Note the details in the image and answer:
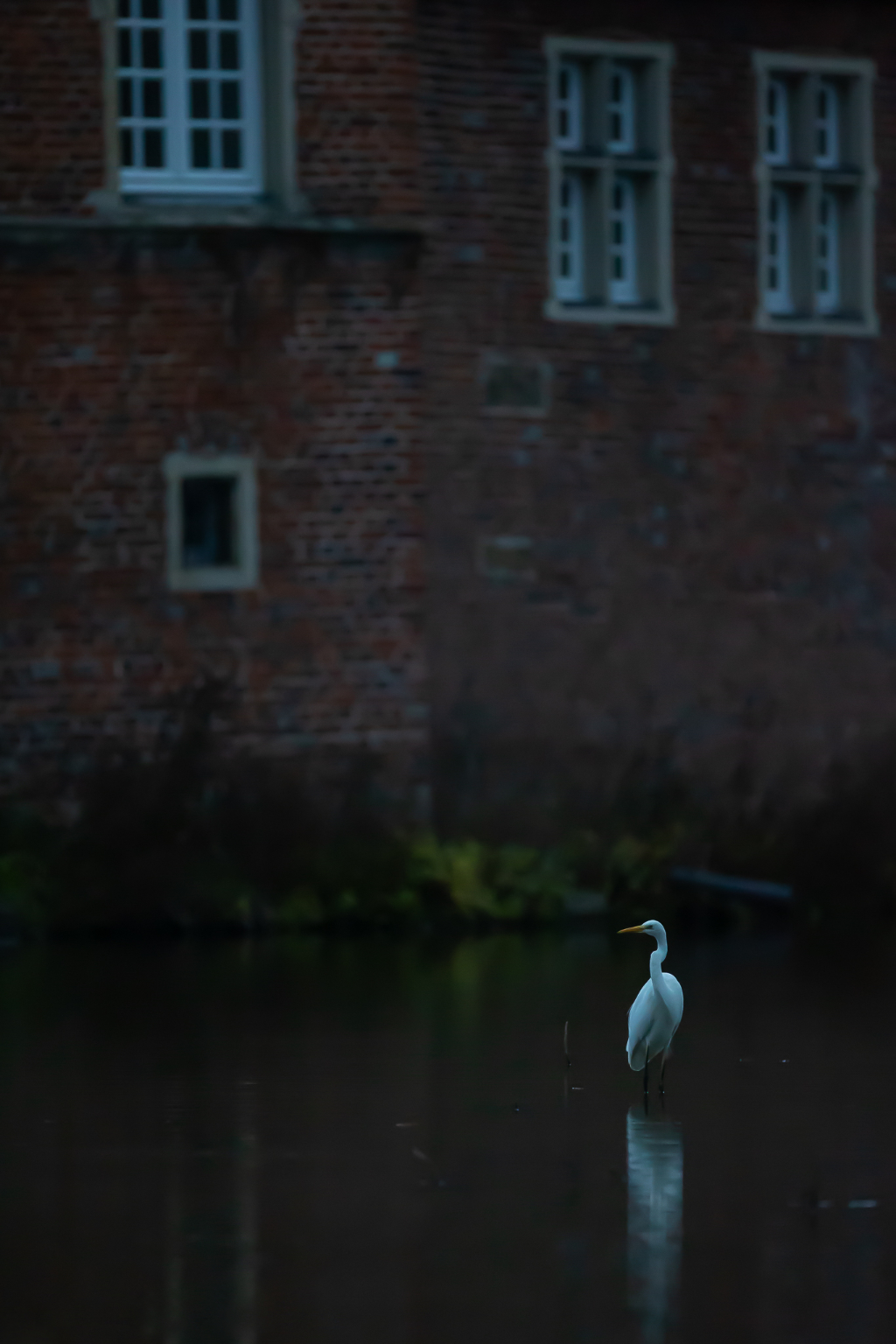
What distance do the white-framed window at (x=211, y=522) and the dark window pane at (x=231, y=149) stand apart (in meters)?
1.99

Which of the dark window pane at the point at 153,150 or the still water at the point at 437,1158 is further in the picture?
the dark window pane at the point at 153,150

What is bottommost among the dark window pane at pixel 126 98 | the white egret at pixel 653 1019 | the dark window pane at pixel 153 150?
the white egret at pixel 653 1019

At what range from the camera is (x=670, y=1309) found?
7305 millimetres

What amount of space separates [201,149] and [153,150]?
1.15ft

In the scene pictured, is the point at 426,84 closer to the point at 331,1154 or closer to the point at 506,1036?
the point at 506,1036

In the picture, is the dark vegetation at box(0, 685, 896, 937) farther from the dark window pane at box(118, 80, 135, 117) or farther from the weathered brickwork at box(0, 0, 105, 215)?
the dark window pane at box(118, 80, 135, 117)

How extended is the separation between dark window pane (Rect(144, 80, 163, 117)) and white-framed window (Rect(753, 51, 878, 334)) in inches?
181

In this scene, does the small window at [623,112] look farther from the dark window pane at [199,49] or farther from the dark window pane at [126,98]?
the dark window pane at [126,98]

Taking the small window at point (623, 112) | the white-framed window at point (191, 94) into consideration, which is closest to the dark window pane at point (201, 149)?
the white-framed window at point (191, 94)

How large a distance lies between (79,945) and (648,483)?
212 inches

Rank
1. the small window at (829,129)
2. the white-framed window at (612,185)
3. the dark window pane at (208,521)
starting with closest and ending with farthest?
1. the dark window pane at (208,521)
2. the white-framed window at (612,185)
3. the small window at (829,129)

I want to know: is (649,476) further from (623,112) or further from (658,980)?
(658,980)

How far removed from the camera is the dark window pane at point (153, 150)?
18.3m

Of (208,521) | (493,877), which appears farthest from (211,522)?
(493,877)
